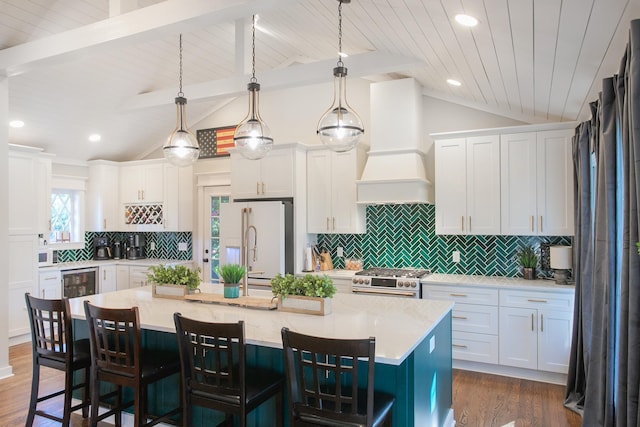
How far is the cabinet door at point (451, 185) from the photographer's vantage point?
462 centimetres

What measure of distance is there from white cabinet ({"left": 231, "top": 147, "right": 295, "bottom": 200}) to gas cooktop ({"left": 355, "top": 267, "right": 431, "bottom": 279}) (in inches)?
52.1

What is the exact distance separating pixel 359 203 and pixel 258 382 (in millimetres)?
3063

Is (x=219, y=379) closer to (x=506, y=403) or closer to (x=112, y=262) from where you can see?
(x=506, y=403)

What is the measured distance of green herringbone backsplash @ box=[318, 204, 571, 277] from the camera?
4.74m

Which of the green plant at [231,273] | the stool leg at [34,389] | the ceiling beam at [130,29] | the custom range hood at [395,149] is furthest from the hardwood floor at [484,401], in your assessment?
the ceiling beam at [130,29]

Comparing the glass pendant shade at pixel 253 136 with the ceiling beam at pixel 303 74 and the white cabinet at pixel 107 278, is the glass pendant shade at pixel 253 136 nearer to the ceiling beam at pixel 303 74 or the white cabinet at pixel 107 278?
the ceiling beam at pixel 303 74

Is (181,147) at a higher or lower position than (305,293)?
higher

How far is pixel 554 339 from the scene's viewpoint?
157 inches

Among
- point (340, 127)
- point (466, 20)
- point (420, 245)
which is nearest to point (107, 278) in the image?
point (420, 245)

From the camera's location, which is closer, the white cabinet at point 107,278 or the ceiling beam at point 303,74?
the ceiling beam at point 303,74

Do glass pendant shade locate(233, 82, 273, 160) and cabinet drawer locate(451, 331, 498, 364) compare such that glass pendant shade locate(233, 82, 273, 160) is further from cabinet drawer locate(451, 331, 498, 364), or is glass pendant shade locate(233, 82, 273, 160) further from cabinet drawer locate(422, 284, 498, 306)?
cabinet drawer locate(451, 331, 498, 364)

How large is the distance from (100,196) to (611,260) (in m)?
6.74

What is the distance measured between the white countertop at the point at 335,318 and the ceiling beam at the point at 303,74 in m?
2.13

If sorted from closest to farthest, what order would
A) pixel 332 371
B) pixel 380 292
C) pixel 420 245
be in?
pixel 332 371
pixel 380 292
pixel 420 245
